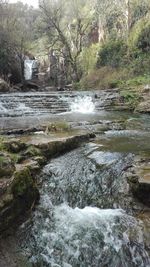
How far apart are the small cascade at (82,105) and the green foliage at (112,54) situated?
32.6 feet

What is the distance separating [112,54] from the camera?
1134 inches

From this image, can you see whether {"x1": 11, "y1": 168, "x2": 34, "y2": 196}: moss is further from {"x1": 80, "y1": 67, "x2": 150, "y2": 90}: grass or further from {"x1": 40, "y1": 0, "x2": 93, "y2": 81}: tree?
{"x1": 40, "y1": 0, "x2": 93, "y2": 81}: tree

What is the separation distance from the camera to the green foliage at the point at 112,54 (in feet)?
90.9

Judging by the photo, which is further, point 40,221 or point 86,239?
point 40,221

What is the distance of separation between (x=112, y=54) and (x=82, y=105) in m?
12.4

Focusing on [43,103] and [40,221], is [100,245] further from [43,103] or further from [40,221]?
[43,103]

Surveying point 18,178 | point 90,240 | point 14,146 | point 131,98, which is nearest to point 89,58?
point 131,98

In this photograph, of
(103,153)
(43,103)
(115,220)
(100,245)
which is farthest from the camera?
(43,103)

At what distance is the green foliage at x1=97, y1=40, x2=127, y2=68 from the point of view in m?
27.7

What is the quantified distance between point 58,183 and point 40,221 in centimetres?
110

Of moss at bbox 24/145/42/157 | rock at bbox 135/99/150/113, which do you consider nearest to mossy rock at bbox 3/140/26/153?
moss at bbox 24/145/42/157

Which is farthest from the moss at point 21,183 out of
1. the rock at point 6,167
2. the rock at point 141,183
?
the rock at point 141,183

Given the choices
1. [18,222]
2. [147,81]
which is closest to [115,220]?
[18,222]

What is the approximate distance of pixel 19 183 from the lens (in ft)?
16.8
